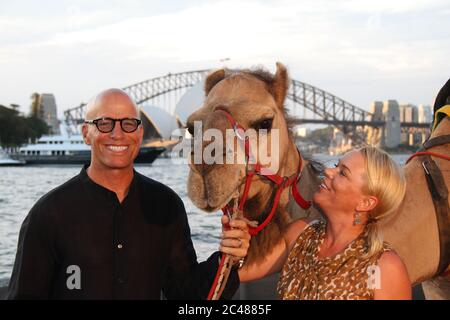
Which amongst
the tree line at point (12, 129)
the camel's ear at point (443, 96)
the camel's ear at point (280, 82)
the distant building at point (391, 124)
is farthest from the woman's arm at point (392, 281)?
the distant building at point (391, 124)

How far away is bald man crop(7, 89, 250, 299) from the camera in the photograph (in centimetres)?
227

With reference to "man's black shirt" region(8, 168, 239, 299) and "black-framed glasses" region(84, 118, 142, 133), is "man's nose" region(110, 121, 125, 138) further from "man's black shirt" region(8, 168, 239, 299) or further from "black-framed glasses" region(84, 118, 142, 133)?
"man's black shirt" region(8, 168, 239, 299)

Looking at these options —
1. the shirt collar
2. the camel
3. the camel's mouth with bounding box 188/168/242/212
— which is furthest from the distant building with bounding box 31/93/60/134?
the camel's mouth with bounding box 188/168/242/212

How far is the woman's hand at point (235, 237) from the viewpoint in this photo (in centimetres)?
207

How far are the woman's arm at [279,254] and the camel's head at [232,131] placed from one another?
7.2 inches

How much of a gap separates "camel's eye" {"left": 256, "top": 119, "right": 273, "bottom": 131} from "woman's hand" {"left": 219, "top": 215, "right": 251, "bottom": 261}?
0.31 metres

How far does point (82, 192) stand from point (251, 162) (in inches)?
A: 28.2

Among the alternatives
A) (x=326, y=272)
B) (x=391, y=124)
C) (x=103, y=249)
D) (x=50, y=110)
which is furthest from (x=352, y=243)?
(x=50, y=110)

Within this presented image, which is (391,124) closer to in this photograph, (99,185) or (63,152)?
(63,152)

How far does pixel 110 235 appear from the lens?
2.34 m

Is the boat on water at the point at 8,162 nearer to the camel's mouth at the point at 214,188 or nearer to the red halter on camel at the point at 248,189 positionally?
the red halter on camel at the point at 248,189

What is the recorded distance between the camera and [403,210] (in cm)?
234

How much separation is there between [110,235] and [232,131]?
0.67 m
